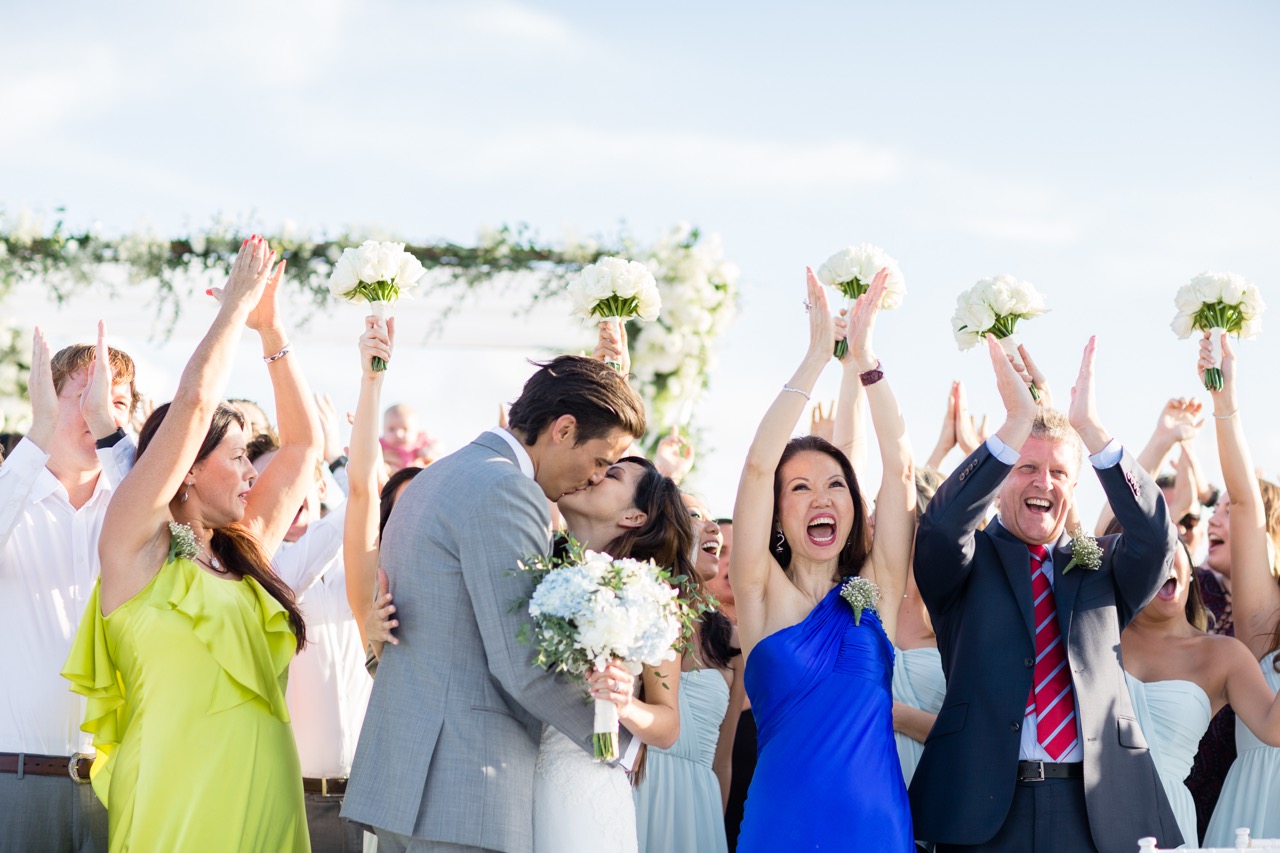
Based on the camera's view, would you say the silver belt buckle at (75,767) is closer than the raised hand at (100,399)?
Yes

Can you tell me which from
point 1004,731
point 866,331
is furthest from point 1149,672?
point 866,331

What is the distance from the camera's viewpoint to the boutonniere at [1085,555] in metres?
5.00

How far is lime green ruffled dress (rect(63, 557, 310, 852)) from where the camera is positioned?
13.9ft

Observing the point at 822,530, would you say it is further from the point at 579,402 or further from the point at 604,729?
the point at 604,729

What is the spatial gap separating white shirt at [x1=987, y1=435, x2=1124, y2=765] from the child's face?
212 inches

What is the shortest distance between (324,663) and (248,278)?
85.9 inches

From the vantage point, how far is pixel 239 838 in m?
4.32

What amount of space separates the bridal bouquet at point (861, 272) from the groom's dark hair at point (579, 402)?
1773mm

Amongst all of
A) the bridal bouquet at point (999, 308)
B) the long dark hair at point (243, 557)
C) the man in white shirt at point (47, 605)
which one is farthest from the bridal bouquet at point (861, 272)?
the man in white shirt at point (47, 605)

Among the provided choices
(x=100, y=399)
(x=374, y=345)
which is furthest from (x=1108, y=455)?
(x=100, y=399)

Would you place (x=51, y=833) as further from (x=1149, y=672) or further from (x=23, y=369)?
(x=23, y=369)

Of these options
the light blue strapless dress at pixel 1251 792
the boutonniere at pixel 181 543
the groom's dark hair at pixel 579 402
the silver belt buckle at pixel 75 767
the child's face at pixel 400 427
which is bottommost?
the light blue strapless dress at pixel 1251 792

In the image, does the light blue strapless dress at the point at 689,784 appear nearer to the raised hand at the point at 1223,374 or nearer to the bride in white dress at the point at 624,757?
the bride in white dress at the point at 624,757

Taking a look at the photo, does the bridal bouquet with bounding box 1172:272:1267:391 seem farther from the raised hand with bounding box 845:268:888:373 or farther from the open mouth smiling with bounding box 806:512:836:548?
the open mouth smiling with bounding box 806:512:836:548
